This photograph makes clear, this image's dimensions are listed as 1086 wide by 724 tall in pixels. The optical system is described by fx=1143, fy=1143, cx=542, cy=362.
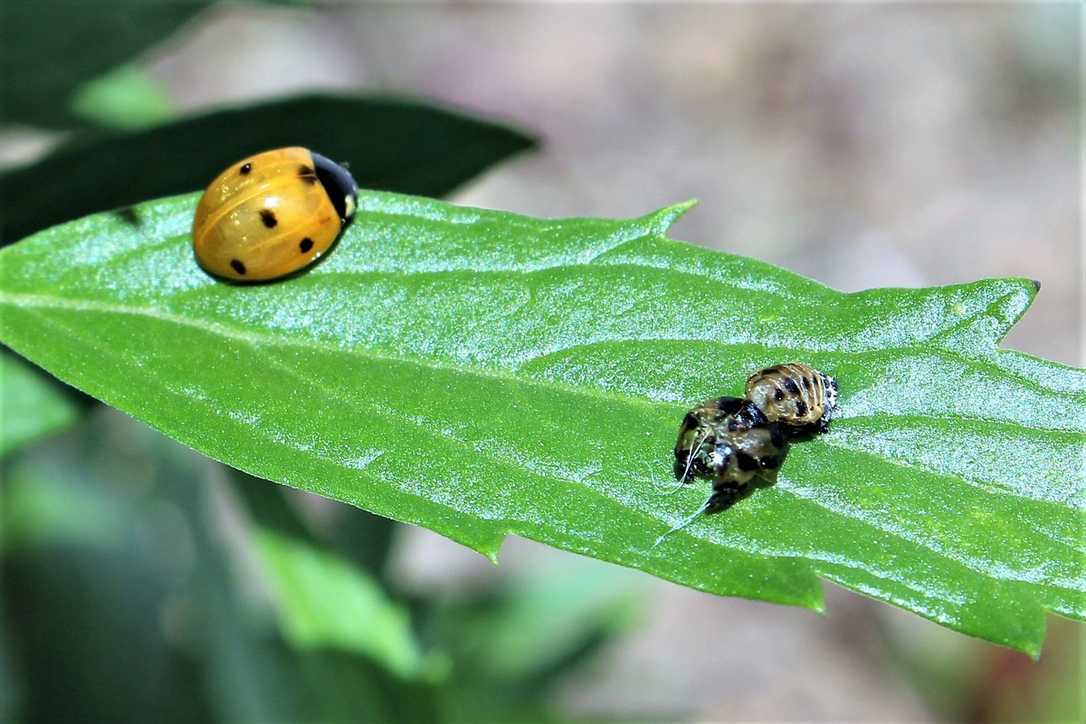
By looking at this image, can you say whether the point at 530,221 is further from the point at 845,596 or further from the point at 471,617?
the point at 845,596

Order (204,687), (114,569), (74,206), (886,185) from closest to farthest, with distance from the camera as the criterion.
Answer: (74,206) → (204,687) → (114,569) → (886,185)

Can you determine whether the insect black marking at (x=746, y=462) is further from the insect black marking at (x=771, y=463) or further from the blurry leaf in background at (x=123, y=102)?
the blurry leaf in background at (x=123, y=102)

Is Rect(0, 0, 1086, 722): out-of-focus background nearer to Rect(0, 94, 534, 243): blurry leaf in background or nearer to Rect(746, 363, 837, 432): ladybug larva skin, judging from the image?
Rect(0, 94, 534, 243): blurry leaf in background

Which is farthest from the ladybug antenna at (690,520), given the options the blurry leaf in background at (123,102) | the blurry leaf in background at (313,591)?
the blurry leaf in background at (123,102)

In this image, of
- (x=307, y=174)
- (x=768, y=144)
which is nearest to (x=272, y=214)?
(x=307, y=174)

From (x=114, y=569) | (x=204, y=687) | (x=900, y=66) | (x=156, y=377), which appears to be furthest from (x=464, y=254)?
(x=900, y=66)

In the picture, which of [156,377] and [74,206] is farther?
[74,206]
